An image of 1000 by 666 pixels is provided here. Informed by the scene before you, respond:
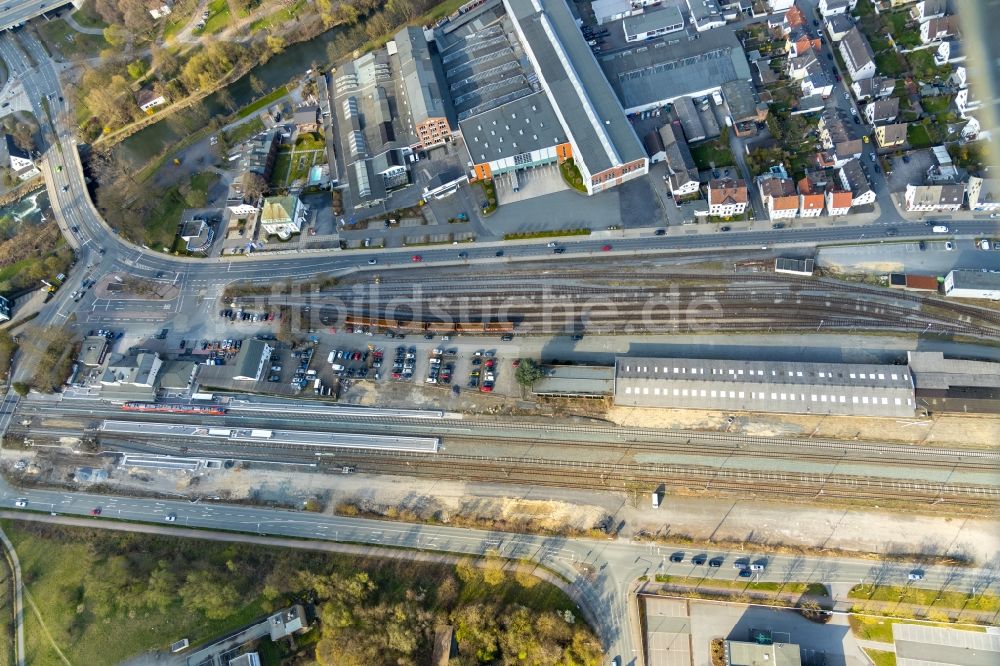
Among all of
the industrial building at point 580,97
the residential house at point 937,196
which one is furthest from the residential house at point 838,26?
the industrial building at point 580,97

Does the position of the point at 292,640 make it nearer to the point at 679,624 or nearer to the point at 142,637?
the point at 142,637

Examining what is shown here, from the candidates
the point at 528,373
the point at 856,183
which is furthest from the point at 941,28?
the point at 528,373

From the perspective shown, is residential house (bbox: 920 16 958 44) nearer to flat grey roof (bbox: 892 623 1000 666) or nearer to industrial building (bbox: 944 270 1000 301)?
industrial building (bbox: 944 270 1000 301)

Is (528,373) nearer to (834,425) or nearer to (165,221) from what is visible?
(834,425)

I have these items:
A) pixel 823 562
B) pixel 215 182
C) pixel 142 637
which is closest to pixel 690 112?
pixel 823 562

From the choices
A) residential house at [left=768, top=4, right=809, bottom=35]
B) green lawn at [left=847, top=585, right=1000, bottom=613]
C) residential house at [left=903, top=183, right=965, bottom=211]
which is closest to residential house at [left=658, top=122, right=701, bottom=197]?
residential house at [left=768, top=4, right=809, bottom=35]

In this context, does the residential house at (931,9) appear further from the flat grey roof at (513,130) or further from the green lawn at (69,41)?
the green lawn at (69,41)

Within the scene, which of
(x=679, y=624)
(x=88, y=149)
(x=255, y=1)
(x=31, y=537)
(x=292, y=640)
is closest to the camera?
(x=679, y=624)
